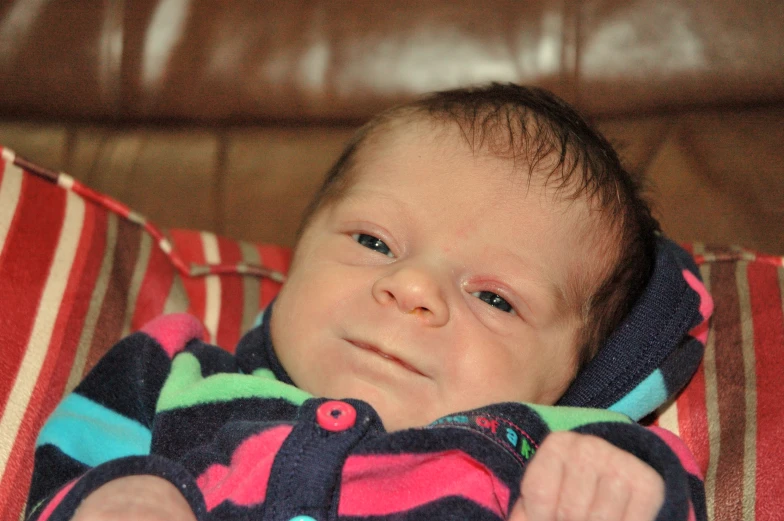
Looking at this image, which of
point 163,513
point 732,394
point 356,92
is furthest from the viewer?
point 356,92

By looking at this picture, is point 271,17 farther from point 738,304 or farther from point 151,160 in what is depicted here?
point 738,304

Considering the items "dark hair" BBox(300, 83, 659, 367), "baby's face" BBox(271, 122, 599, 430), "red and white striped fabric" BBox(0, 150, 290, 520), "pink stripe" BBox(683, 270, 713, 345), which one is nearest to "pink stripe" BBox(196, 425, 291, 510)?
"baby's face" BBox(271, 122, 599, 430)

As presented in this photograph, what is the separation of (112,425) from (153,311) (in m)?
0.34

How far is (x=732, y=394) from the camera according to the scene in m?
1.26

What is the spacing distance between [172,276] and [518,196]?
0.62m

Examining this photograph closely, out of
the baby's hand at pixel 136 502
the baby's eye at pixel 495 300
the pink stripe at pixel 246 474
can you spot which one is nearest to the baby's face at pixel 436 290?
the baby's eye at pixel 495 300

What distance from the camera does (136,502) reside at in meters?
0.87

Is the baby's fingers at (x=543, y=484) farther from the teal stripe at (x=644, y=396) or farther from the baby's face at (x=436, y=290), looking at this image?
the teal stripe at (x=644, y=396)

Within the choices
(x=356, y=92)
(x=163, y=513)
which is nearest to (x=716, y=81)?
(x=356, y=92)

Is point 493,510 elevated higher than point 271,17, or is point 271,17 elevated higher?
point 271,17

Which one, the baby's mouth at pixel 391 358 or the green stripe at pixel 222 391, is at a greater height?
the baby's mouth at pixel 391 358

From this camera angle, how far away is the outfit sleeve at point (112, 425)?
91 cm

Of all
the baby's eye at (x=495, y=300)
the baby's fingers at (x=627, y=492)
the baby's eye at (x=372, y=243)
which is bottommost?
the baby's fingers at (x=627, y=492)

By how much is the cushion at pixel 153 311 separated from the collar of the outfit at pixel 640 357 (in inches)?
3.4
